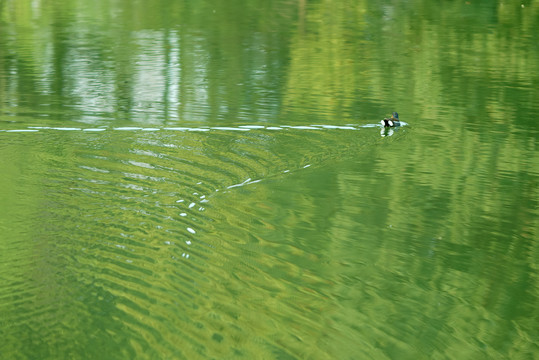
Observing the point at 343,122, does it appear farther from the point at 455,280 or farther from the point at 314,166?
the point at 455,280

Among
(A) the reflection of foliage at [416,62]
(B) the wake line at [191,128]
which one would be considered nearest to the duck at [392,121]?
(B) the wake line at [191,128]

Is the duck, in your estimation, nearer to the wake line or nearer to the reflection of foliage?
the wake line

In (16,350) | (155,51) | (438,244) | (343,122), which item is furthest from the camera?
(155,51)

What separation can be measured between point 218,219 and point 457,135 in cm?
399

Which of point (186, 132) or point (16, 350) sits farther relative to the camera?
point (186, 132)

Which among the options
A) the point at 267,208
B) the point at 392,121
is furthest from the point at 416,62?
the point at 267,208

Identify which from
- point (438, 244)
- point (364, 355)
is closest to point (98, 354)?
point (364, 355)

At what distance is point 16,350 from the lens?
4352mm

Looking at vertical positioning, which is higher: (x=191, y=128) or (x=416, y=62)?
(x=191, y=128)

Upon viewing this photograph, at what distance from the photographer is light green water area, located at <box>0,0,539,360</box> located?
475cm

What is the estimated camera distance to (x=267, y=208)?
267 inches

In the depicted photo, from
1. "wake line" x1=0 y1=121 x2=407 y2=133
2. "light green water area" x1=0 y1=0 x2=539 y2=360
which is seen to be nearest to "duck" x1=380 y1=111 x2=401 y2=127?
"light green water area" x1=0 y1=0 x2=539 y2=360

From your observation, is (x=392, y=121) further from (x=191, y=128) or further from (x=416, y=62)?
(x=416, y=62)

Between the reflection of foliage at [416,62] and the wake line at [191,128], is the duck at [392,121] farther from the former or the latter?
the reflection of foliage at [416,62]
